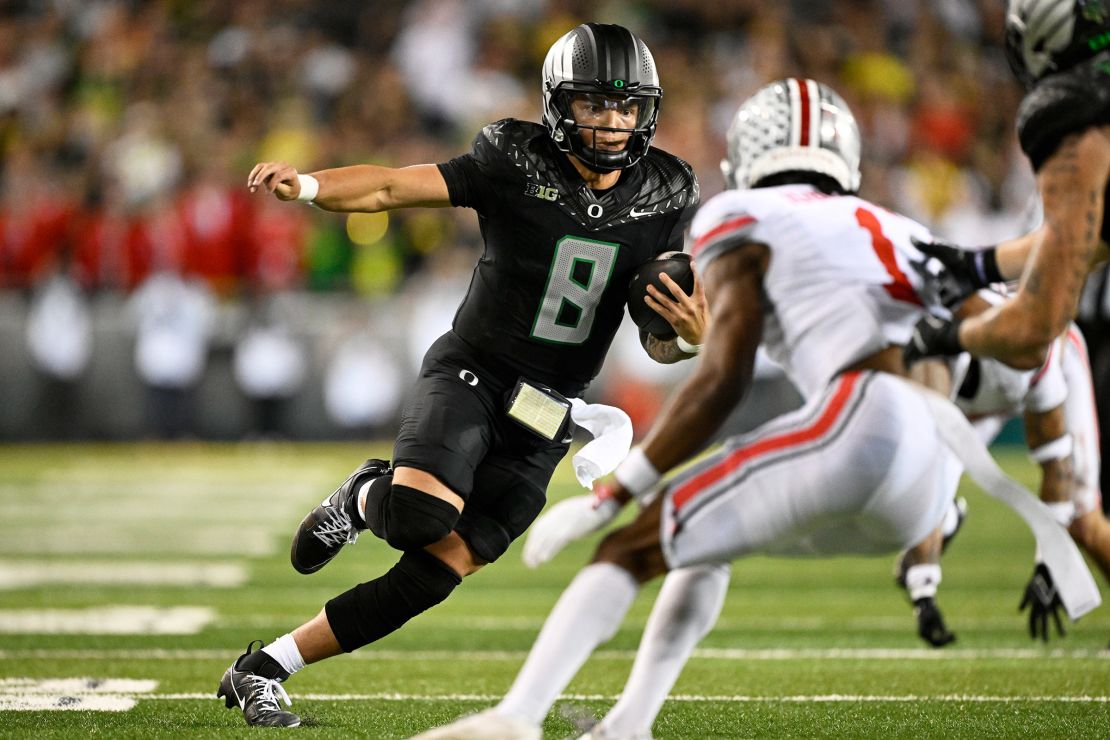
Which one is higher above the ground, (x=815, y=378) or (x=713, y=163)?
(x=815, y=378)

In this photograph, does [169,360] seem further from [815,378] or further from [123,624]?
[815,378]

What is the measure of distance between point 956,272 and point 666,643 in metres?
0.95

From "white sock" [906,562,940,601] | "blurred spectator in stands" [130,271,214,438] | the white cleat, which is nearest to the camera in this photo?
the white cleat

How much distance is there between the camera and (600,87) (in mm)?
4047

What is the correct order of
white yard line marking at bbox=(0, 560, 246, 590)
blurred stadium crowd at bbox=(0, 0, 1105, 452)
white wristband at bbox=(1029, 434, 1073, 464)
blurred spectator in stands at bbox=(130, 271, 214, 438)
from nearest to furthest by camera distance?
white wristband at bbox=(1029, 434, 1073, 464)
white yard line marking at bbox=(0, 560, 246, 590)
blurred spectator in stands at bbox=(130, 271, 214, 438)
blurred stadium crowd at bbox=(0, 0, 1105, 452)

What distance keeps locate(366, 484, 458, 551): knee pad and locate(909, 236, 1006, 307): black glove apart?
1235 millimetres

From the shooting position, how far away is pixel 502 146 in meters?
4.06

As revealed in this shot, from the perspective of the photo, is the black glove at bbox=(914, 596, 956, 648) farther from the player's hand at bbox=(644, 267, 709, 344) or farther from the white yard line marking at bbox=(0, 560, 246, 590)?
the white yard line marking at bbox=(0, 560, 246, 590)

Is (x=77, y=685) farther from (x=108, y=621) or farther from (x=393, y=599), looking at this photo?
(x=108, y=621)

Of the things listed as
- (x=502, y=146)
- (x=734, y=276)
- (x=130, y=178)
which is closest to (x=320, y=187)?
(x=502, y=146)

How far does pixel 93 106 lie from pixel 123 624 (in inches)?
329

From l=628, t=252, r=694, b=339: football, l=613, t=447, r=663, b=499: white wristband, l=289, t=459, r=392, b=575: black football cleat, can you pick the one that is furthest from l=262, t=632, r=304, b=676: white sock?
l=613, t=447, r=663, b=499: white wristband

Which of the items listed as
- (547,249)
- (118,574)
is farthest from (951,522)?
(118,574)

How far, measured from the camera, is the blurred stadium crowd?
1183 centimetres
